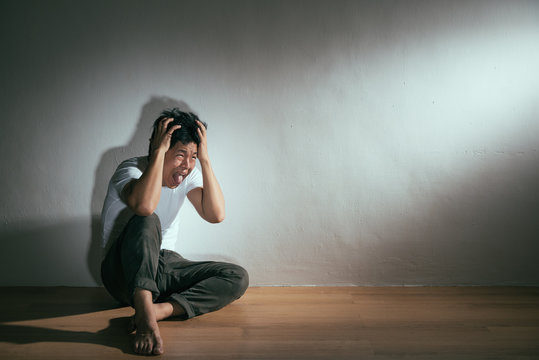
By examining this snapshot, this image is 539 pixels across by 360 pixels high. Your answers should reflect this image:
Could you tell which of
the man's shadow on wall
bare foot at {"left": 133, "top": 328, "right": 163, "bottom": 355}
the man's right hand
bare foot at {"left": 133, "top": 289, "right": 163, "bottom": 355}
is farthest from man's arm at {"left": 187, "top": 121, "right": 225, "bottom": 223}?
bare foot at {"left": 133, "top": 328, "right": 163, "bottom": 355}

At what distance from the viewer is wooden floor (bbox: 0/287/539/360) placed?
157cm

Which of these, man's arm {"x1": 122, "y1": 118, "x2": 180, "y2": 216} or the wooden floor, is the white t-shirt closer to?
man's arm {"x1": 122, "y1": 118, "x2": 180, "y2": 216}

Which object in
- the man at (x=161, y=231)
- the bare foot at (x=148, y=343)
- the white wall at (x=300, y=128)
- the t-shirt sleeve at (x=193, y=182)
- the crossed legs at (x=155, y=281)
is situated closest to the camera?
the bare foot at (x=148, y=343)

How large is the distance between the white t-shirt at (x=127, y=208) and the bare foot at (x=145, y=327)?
416 millimetres

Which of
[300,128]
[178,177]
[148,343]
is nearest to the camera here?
[148,343]

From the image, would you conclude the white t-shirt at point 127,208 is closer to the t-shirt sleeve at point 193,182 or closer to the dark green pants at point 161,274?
the t-shirt sleeve at point 193,182

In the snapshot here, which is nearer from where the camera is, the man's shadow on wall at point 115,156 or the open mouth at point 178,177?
the open mouth at point 178,177

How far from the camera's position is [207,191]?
2111mm

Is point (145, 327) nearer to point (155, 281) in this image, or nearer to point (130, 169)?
point (155, 281)

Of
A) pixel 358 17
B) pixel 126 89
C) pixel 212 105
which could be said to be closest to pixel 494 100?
pixel 358 17

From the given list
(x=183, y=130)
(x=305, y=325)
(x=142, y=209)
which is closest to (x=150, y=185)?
(x=142, y=209)

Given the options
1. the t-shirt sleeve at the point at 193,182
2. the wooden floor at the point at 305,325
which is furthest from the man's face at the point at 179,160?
the wooden floor at the point at 305,325

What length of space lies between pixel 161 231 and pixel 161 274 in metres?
0.19

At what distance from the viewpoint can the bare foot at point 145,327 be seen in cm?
154
